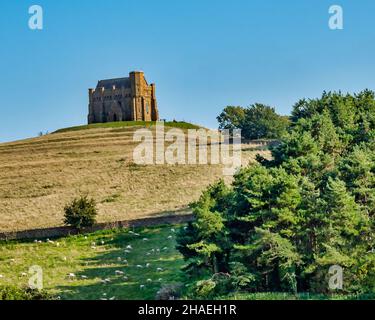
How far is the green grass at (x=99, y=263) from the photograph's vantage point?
44.5 metres

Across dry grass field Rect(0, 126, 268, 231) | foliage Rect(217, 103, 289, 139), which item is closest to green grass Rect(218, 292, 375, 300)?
dry grass field Rect(0, 126, 268, 231)

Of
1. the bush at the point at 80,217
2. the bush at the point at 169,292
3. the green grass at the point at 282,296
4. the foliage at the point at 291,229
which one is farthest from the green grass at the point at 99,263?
the green grass at the point at 282,296

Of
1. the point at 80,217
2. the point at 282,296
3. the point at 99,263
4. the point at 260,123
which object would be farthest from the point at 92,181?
the point at 282,296

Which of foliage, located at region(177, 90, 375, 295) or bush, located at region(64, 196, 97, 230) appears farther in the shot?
bush, located at region(64, 196, 97, 230)

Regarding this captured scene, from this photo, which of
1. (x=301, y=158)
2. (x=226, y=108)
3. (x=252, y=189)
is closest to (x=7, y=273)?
(x=252, y=189)

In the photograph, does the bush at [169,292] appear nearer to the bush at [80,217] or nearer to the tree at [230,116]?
the bush at [80,217]

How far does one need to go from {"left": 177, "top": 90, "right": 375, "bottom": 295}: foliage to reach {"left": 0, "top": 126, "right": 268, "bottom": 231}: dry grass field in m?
21.1

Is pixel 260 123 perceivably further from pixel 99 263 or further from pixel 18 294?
pixel 18 294

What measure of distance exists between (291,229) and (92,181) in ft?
166

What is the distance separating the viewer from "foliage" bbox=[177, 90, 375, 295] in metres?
37.2

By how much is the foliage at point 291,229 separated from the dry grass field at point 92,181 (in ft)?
69.4

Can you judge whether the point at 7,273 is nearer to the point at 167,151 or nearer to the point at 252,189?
the point at 252,189

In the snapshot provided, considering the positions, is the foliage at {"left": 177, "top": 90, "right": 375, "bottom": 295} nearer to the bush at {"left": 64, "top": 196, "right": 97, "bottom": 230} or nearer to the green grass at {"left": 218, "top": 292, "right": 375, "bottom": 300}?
the green grass at {"left": 218, "top": 292, "right": 375, "bottom": 300}
